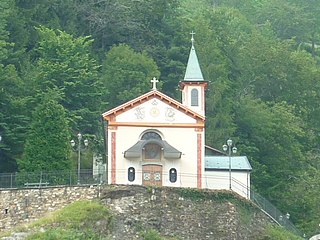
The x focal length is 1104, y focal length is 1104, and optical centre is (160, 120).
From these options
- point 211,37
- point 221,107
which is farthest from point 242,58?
point 221,107

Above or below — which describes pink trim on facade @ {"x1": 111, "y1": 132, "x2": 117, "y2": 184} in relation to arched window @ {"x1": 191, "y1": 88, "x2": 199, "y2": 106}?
below

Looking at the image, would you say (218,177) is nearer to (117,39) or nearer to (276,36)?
(117,39)

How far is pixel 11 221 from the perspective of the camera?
2323 inches

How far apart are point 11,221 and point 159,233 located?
313 inches

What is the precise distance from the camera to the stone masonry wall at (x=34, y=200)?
5925cm

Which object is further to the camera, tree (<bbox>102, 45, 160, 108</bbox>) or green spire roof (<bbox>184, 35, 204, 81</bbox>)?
tree (<bbox>102, 45, 160, 108</bbox>)

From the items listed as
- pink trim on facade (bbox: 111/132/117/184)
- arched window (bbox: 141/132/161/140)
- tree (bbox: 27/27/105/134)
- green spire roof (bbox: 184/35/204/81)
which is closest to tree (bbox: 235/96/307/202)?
green spire roof (bbox: 184/35/204/81)

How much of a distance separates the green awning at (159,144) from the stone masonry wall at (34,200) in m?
4.83

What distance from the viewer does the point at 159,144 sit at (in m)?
65.0

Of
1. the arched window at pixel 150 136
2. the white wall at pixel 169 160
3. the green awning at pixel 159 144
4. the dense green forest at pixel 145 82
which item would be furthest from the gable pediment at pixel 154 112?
the dense green forest at pixel 145 82

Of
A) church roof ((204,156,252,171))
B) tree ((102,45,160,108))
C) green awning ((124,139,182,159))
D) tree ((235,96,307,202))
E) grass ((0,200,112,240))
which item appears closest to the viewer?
grass ((0,200,112,240))

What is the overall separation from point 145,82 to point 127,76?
4.73ft

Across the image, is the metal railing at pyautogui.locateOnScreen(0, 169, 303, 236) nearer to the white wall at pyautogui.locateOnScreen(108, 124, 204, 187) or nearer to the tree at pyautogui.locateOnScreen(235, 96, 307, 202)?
the white wall at pyautogui.locateOnScreen(108, 124, 204, 187)

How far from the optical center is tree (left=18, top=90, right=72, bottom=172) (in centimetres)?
6256
